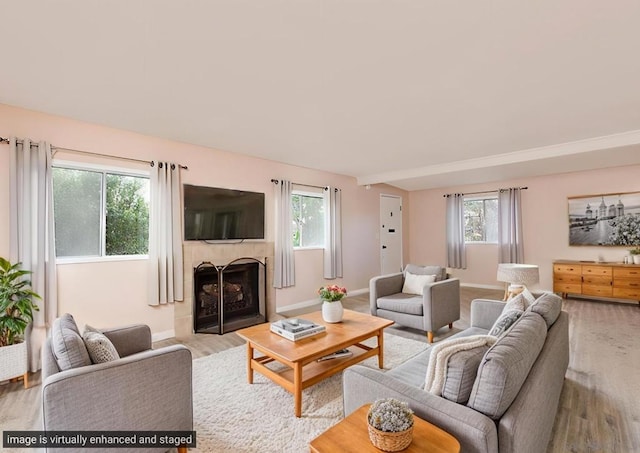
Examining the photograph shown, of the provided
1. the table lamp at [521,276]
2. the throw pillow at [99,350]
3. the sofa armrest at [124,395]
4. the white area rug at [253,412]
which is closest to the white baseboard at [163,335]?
the white area rug at [253,412]

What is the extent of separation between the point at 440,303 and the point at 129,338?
10.0 ft

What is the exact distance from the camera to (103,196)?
3.44m

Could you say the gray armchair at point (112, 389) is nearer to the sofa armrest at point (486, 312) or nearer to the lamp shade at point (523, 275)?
the sofa armrest at point (486, 312)

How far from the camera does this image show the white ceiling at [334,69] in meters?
1.70

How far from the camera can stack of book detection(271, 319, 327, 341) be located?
97.0 inches

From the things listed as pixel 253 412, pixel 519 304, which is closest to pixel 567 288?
pixel 519 304

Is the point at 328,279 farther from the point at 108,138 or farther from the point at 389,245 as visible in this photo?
the point at 108,138

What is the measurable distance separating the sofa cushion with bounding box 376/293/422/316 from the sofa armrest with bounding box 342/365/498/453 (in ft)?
7.16

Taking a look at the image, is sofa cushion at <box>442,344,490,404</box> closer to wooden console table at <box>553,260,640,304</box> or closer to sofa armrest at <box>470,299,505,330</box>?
sofa armrest at <box>470,299,505,330</box>

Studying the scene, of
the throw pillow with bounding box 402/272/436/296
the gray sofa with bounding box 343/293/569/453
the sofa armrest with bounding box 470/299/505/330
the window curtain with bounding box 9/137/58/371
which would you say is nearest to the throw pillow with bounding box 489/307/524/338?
the gray sofa with bounding box 343/293/569/453

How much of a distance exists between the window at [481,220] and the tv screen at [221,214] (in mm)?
4818

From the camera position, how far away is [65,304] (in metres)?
3.10

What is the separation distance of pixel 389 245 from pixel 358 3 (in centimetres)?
598

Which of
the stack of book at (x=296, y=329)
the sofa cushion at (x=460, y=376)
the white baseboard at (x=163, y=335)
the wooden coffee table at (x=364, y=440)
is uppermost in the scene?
the sofa cushion at (x=460, y=376)
